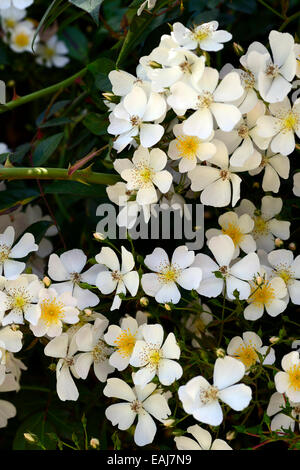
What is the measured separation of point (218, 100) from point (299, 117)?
4.2 inches

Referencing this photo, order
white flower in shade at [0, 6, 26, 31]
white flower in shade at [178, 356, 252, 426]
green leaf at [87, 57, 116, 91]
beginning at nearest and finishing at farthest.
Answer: white flower in shade at [178, 356, 252, 426]
green leaf at [87, 57, 116, 91]
white flower in shade at [0, 6, 26, 31]

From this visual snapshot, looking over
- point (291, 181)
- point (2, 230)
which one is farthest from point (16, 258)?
point (291, 181)

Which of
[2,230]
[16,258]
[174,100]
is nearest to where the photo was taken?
[174,100]

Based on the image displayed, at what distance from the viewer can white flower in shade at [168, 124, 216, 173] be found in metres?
0.81

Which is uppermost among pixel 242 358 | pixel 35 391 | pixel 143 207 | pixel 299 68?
pixel 299 68

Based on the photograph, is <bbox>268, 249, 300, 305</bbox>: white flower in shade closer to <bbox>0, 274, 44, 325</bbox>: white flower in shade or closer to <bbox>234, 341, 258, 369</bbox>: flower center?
<bbox>234, 341, 258, 369</bbox>: flower center

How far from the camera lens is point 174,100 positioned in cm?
78

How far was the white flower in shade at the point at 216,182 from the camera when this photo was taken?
84 cm

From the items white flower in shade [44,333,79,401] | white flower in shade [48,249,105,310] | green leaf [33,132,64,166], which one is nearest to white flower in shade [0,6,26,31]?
green leaf [33,132,64,166]

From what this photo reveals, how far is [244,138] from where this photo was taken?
823 millimetres

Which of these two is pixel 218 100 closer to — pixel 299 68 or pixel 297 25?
pixel 299 68

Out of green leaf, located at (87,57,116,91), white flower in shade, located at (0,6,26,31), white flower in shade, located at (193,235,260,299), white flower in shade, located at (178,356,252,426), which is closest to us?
white flower in shade, located at (178,356,252,426)

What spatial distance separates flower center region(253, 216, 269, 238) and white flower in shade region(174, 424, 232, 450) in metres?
0.29

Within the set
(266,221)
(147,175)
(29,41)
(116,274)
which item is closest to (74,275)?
(116,274)
